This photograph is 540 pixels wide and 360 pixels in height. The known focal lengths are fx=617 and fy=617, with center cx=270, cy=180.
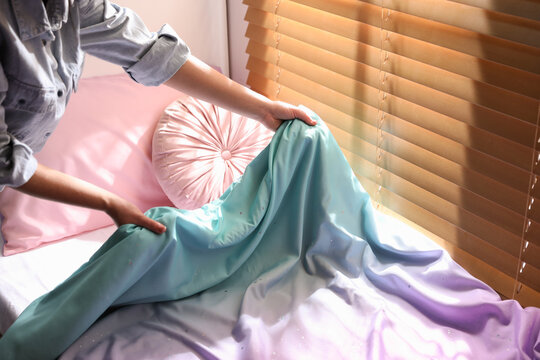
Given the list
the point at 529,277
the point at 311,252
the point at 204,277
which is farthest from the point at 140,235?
the point at 529,277

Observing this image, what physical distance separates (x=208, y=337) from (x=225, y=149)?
2.75 feet

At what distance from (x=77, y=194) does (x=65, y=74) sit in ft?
0.78

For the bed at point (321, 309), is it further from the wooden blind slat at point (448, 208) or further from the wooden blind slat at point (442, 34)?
the wooden blind slat at point (442, 34)

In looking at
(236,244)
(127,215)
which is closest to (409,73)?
(236,244)

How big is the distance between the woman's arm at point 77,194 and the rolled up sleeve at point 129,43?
30 cm

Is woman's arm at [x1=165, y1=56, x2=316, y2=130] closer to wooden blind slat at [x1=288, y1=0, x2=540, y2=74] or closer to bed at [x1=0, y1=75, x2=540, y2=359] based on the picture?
bed at [x1=0, y1=75, x2=540, y2=359]

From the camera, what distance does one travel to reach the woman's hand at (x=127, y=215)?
51.3 inches

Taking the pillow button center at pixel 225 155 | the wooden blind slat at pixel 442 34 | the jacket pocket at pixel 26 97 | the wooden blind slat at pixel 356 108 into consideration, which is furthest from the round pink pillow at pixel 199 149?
the jacket pocket at pixel 26 97

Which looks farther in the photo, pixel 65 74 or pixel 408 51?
pixel 408 51

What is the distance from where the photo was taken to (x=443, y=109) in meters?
1.57

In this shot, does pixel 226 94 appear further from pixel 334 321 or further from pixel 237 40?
pixel 237 40

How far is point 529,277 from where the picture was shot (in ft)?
4.95

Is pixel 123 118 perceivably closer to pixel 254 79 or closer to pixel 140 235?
pixel 254 79

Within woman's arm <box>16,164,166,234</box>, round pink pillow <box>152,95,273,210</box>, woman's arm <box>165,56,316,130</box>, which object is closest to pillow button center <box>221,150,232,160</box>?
round pink pillow <box>152,95,273,210</box>
